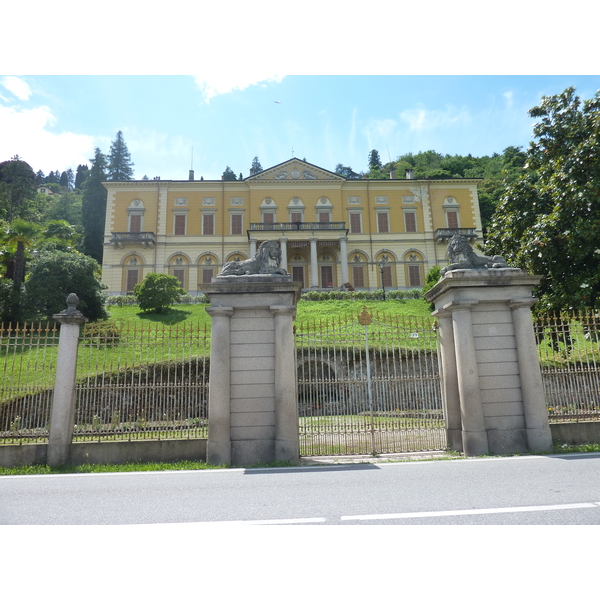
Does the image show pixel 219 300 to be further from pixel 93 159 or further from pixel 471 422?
pixel 93 159

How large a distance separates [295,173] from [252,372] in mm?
39900

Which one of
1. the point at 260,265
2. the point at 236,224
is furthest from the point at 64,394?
the point at 236,224

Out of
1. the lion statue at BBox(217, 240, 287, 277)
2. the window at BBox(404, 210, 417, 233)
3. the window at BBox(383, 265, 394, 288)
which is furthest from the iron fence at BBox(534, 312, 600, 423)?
the window at BBox(404, 210, 417, 233)

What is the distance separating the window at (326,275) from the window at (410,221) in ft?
29.0

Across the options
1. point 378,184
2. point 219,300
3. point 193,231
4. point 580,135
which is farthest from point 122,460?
point 378,184

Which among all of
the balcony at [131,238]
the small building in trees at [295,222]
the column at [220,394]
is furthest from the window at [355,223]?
the column at [220,394]

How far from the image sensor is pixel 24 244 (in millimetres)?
24422

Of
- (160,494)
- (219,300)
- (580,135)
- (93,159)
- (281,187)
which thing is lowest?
(160,494)

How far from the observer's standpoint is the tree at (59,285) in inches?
874

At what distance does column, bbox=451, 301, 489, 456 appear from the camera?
7.51 m

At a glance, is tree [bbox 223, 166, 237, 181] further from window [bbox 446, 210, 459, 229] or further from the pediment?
window [bbox 446, 210, 459, 229]

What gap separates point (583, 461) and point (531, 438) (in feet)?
3.34

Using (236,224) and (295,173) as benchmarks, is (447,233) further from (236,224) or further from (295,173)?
(236,224)

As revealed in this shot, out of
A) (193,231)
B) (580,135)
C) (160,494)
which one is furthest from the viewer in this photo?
Answer: (193,231)
